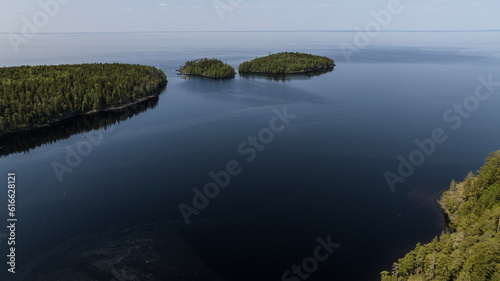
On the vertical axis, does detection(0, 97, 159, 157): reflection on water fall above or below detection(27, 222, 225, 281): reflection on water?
above

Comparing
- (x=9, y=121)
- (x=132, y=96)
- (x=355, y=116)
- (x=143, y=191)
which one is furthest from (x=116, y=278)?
(x=132, y=96)

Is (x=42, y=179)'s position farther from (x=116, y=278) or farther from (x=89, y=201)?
(x=116, y=278)

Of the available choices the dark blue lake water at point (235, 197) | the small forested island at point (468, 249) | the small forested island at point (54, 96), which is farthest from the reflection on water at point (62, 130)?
the small forested island at point (468, 249)

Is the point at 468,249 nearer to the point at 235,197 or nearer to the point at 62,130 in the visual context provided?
the point at 235,197

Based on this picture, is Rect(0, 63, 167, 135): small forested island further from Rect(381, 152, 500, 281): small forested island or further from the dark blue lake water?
Rect(381, 152, 500, 281): small forested island

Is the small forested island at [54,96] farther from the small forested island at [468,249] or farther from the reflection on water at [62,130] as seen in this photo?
the small forested island at [468,249]

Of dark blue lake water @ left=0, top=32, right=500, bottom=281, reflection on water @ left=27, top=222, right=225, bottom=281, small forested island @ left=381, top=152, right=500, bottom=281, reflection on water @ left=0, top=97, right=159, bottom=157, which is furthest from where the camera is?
reflection on water @ left=0, top=97, right=159, bottom=157

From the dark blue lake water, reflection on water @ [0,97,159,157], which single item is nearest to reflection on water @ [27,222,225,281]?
the dark blue lake water
